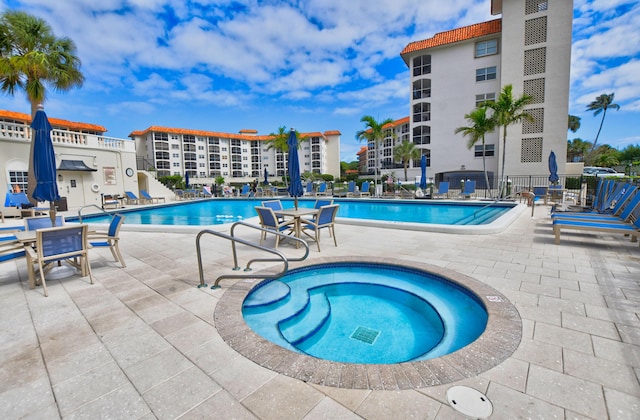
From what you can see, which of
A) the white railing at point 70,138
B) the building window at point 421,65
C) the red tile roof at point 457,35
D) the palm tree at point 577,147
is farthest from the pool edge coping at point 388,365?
the palm tree at point 577,147

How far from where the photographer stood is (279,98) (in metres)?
50.6

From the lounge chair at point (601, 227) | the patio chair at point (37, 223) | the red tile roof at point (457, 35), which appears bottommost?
the lounge chair at point (601, 227)

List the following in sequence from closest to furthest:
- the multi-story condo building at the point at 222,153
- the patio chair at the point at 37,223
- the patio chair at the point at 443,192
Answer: the patio chair at the point at 37,223
the patio chair at the point at 443,192
the multi-story condo building at the point at 222,153

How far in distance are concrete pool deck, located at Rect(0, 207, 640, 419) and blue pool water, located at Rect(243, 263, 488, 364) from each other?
19.7 inches

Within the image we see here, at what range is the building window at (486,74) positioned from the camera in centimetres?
2767

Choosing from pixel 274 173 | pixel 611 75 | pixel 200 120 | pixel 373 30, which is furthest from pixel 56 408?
pixel 200 120

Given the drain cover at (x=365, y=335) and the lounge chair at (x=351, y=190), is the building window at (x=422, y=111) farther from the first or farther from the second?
the drain cover at (x=365, y=335)

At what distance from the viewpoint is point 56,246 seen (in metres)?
3.76

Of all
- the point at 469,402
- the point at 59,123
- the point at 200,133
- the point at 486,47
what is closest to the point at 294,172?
the point at 469,402

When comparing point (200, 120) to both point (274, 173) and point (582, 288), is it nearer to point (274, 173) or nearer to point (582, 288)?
point (274, 173)

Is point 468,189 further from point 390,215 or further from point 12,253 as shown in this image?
point 12,253

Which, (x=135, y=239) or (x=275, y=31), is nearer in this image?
(x=135, y=239)

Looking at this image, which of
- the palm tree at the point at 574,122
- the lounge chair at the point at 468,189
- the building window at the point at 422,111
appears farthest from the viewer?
the palm tree at the point at 574,122

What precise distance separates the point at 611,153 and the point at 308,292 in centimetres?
6895
